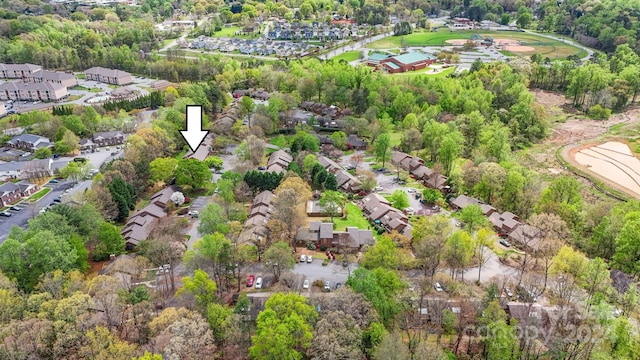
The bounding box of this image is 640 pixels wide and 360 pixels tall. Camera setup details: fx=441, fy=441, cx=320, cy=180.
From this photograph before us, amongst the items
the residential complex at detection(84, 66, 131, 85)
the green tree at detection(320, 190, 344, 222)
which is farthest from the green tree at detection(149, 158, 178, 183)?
the residential complex at detection(84, 66, 131, 85)

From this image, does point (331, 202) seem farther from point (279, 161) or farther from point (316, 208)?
point (279, 161)

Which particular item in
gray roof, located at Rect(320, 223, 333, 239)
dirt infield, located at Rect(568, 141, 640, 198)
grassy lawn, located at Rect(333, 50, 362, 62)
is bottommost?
gray roof, located at Rect(320, 223, 333, 239)

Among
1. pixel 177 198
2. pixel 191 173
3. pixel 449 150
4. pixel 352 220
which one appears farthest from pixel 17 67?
pixel 449 150

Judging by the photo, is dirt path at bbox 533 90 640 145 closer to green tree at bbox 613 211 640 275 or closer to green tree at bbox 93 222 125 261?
green tree at bbox 613 211 640 275

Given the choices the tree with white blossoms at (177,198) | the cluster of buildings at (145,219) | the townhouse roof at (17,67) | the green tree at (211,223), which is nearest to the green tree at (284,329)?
the green tree at (211,223)

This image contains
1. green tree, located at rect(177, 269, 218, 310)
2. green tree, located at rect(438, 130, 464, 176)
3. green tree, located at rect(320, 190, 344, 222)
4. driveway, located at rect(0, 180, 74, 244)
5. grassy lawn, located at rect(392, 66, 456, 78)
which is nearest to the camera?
green tree, located at rect(177, 269, 218, 310)
